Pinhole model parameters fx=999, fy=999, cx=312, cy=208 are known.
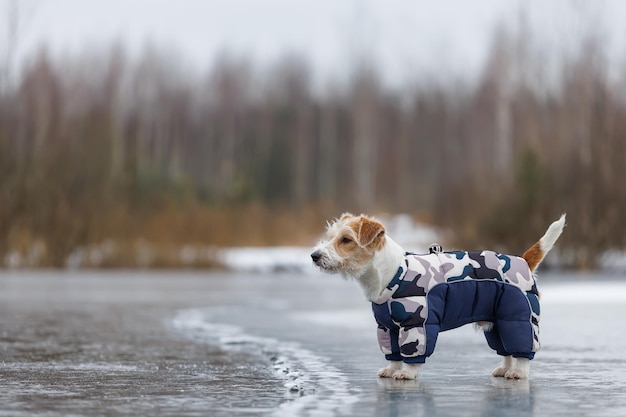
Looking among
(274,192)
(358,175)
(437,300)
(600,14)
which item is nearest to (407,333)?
(437,300)

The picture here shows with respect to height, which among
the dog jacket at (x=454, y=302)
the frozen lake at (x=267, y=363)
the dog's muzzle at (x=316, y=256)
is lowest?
the frozen lake at (x=267, y=363)

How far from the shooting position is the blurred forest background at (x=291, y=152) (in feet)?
89.2

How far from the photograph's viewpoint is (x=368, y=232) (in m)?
6.61

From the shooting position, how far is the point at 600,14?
3722 centimetres

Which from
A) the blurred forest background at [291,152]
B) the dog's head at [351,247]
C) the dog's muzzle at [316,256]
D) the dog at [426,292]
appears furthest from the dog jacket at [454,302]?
the blurred forest background at [291,152]

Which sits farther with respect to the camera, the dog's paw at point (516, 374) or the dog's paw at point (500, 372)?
the dog's paw at point (500, 372)

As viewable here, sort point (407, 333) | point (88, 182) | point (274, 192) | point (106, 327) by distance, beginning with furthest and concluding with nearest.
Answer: point (274, 192), point (88, 182), point (106, 327), point (407, 333)

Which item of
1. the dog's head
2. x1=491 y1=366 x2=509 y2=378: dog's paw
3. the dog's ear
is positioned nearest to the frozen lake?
x1=491 y1=366 x2=509 y2=378: dog's paw

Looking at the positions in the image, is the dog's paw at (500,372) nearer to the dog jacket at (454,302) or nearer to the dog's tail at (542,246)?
the dog jacket at (454,302)

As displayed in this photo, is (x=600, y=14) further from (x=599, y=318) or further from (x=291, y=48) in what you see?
(x=291, y=48)

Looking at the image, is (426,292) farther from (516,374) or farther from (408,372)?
(516,374)

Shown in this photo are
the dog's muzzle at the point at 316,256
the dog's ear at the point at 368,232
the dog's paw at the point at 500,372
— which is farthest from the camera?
the dog's paw at the point at 500,372

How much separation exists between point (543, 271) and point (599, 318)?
14.3 meters

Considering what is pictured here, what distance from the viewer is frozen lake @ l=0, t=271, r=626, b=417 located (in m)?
5.40
